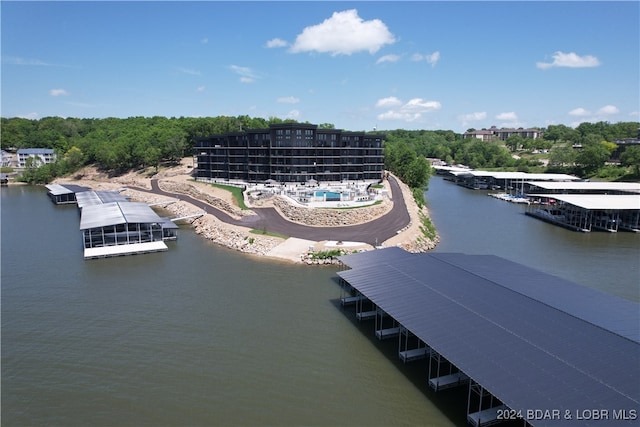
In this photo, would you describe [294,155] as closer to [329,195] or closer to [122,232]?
[329,195]

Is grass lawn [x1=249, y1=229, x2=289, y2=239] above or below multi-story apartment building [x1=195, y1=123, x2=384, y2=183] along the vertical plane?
below

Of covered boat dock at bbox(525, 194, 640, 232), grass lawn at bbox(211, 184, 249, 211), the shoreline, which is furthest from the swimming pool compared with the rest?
covered boat dock at bbox(525, 194, 640, 232)

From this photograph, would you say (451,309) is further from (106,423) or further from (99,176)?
(99,176)

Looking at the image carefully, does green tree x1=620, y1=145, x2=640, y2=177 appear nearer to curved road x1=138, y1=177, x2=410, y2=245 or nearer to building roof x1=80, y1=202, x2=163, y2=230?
curved road x1=138, y1=177, x2=410, y2=245

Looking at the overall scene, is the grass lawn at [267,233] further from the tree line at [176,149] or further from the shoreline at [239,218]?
the tree line at [176,149]

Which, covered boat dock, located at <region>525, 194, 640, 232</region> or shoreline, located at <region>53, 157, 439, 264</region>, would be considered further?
covered boat dock, located at <region>525, 194, 640, 232</region>

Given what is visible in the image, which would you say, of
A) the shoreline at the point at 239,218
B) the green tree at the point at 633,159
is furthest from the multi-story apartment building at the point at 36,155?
the green tree at the point at 633,159

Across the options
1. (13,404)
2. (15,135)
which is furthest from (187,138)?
(13,404)
